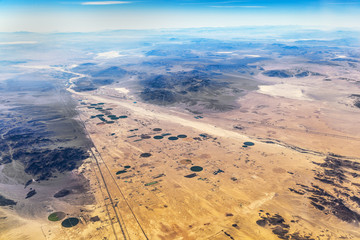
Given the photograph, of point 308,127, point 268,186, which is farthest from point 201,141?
point 308,127

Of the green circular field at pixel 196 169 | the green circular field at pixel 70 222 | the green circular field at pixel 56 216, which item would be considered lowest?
the green circular field at pixel 56 216

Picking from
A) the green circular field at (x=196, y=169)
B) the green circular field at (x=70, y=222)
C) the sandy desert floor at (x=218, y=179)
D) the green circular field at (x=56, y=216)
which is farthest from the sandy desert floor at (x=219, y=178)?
the green circular field at (x=70, y=222)

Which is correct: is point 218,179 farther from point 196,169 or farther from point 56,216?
point 56,216

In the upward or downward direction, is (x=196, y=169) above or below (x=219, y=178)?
above

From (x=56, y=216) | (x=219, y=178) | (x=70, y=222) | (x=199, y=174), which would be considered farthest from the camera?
(x=199, y=174)

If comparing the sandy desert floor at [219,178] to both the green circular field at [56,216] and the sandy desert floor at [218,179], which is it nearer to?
the sandy desert floor at [218,179]

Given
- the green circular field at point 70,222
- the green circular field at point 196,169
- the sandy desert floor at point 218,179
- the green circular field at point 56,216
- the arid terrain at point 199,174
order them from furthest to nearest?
the green circular field at point 196,169 → the green circular field at point 56,216 → the green circular field at point 70,222 → the arid terrain at point 199,174 → the sandy desert floor at point 218,179

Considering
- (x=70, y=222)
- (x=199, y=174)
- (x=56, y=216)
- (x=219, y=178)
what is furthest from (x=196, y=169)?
(x=56, y=216)

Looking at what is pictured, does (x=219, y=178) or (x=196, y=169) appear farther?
(x=196, y=169)

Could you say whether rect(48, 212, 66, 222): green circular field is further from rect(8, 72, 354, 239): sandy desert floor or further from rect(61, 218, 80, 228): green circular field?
rect(61, 218, 80, 228): green circular field

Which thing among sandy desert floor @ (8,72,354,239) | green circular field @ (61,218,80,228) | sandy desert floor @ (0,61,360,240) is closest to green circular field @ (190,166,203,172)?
sandy desert floor @ (0,61,360,240)
